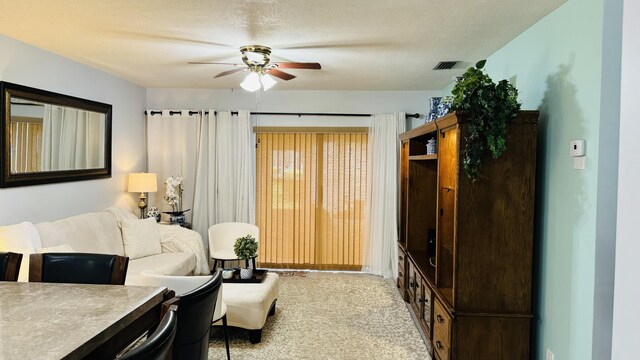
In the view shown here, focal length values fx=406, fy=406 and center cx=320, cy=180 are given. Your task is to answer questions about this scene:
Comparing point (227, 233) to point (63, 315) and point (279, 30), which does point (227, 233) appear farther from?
point (63, 315)

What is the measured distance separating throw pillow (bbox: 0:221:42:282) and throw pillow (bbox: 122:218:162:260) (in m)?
1.17

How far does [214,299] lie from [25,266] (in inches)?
76.4

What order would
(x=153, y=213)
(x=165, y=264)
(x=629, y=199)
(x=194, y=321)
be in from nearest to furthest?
(x=629, y=199), (x=194, y=321), (x=165, y=264), (x=153, y=213)

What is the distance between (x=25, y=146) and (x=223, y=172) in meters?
2.37

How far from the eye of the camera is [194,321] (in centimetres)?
164

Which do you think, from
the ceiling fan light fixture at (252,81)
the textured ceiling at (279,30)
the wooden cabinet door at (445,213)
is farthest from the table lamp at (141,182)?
the wooden cabinet door at (445,213)

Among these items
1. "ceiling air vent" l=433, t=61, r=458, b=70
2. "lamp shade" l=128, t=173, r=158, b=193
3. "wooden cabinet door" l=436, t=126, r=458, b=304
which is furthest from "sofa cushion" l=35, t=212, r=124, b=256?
"ceiling air vent" l=433, t=61, r=458, b=70

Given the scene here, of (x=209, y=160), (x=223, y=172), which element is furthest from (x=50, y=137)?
(x=223, y=172)

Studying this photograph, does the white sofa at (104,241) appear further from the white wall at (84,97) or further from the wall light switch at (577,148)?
the wall light switch at (577,148)

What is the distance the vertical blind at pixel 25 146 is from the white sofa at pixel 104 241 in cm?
53

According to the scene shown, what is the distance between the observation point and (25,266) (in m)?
2.88

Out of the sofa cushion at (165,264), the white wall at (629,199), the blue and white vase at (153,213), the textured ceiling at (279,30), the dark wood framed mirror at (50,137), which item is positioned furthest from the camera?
the blue and white vase at (153,213)

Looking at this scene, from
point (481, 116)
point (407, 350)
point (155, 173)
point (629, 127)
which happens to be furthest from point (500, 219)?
point (155, 173)

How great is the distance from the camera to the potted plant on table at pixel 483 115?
2461 millimetres
